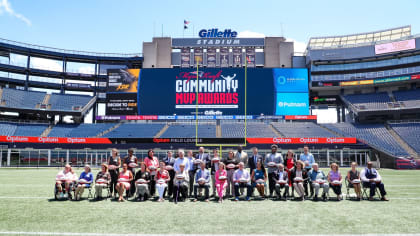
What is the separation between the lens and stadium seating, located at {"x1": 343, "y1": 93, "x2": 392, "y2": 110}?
128ft

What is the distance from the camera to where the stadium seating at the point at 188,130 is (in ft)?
115

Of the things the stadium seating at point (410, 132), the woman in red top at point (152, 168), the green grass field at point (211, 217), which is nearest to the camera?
the green grass field at point (211, 217)

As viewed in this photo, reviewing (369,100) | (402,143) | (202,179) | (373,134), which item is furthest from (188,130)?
(202,179)

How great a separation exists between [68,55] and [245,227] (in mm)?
45418

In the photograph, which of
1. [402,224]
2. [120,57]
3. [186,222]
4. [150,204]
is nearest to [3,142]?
[120,57]

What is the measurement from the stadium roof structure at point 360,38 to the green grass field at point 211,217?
3976 centimetres

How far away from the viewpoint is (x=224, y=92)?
37.5 metres

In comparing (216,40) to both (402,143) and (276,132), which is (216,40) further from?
(402,143)

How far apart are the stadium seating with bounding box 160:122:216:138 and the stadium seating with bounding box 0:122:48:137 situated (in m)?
17.3

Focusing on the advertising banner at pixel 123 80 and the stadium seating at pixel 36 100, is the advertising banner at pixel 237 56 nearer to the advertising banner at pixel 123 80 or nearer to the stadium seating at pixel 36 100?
the advertising banner at pixel 123 80

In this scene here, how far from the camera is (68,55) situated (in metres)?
43.5

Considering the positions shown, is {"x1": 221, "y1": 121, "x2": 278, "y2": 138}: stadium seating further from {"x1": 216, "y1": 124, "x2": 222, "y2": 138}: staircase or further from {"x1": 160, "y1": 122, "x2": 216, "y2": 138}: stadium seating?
{"x1": 160, "y1": 122, "x2": 216, "y2": 138}: stadium seating

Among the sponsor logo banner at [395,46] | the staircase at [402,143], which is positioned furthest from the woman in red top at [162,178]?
the sponsor logo banner at [395,46]

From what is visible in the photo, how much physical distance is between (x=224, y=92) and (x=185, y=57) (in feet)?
28.7
